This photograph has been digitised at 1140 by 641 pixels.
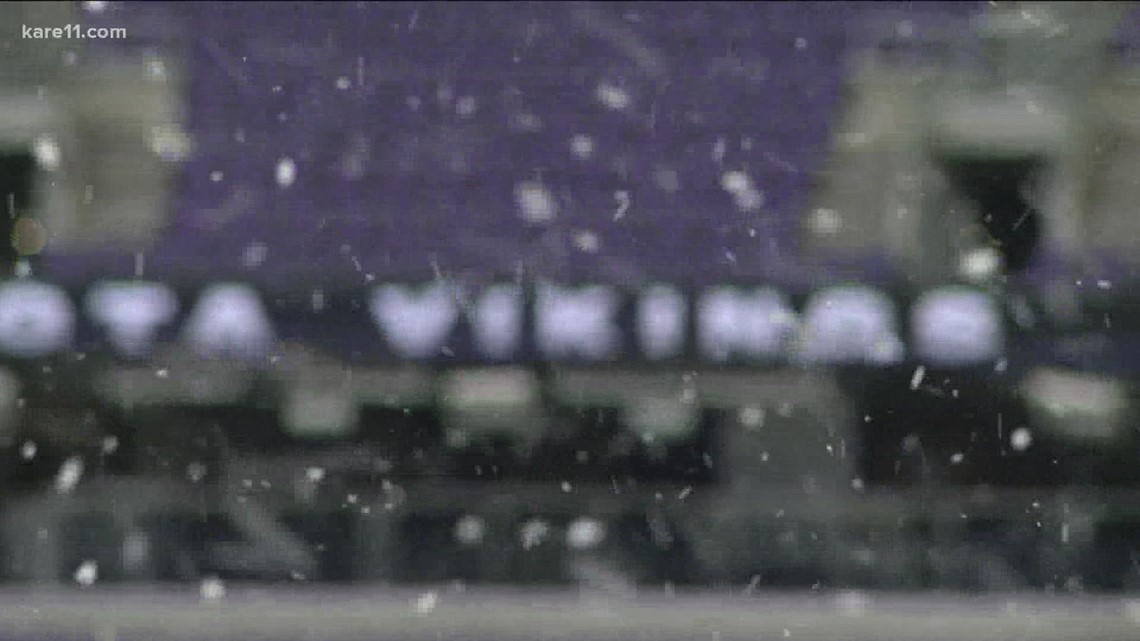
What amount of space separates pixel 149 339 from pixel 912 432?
2077 mm

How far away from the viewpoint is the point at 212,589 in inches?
109

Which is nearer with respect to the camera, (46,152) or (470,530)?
(470,530)

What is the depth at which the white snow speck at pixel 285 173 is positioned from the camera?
11.9 feet

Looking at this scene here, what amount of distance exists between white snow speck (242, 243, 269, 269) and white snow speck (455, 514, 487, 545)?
972 mm

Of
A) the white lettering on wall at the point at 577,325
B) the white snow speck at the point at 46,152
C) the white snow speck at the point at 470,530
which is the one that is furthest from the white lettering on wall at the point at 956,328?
the white snow speck at the point at 46,152

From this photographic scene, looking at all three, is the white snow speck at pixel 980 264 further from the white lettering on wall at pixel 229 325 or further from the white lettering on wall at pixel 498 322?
the white lettering on wall at pixel 229 325

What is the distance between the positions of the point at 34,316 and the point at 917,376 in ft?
8.02

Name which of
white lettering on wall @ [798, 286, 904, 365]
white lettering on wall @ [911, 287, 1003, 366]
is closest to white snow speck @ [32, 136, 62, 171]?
white lettering on wall @ [798, 286, 904, 365]

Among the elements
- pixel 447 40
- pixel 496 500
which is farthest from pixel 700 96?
pixel 496 500

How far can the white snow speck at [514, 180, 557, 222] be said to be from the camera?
11.7 ft

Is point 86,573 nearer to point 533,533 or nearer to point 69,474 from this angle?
point 69,474

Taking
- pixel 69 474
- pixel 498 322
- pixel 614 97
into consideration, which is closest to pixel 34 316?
pixel 69 474

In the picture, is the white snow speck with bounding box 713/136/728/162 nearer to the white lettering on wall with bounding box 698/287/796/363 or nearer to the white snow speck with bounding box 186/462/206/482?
the white lettering on wall with bounding box 698/287/796/363

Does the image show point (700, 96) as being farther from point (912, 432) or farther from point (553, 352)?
point (912, 432)
